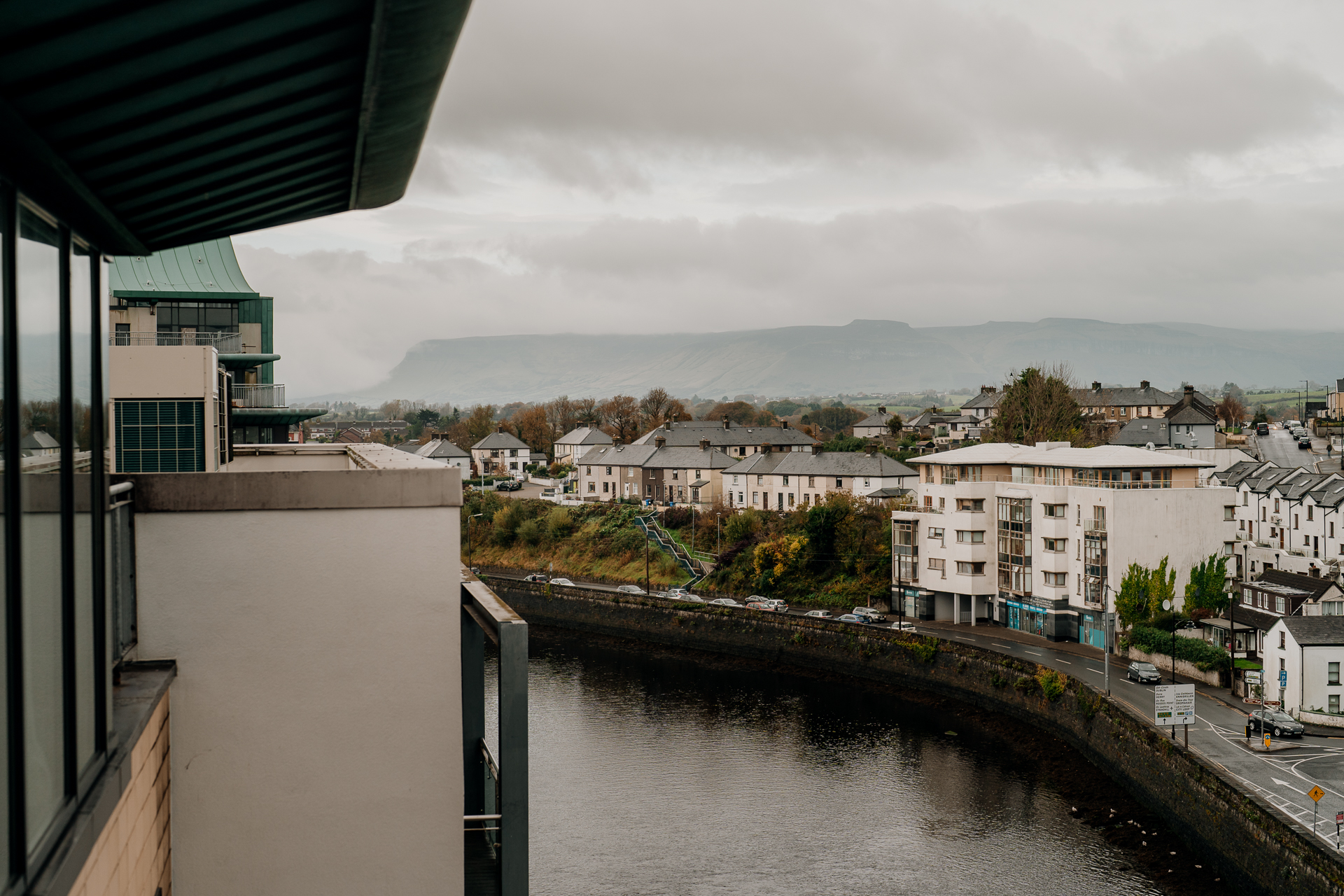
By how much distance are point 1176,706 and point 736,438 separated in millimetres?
41867

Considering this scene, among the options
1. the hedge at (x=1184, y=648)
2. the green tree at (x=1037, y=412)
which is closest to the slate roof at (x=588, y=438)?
the green tree at (x=1037, y=412)

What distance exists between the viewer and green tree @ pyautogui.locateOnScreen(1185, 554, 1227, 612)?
29.0 m

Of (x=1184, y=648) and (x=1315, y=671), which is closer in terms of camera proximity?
(x=1315, y=671)

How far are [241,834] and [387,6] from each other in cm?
513

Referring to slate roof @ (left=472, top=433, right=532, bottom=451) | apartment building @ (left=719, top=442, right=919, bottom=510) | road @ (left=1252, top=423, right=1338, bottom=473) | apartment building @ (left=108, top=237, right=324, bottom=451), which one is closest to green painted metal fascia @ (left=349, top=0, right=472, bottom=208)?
apartment building @ (left=108, top=237, right=324, bottom=451)

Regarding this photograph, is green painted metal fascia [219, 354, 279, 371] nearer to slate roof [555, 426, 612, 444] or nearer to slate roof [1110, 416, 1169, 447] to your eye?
slate roof [1110, 416, 1169, 447]

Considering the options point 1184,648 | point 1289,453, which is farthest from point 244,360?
point 1289,453

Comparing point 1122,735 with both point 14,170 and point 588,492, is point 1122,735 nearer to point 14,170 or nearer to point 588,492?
point 14,170

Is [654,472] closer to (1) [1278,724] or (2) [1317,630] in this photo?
(2) [1317,630]

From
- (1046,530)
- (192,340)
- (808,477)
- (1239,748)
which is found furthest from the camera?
(808,477)

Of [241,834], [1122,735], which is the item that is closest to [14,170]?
[241,834]

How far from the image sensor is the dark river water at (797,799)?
17.9 meters

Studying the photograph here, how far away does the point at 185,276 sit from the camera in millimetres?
21312

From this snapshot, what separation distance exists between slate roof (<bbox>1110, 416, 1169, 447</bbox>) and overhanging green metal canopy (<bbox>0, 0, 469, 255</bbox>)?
5463 cm
